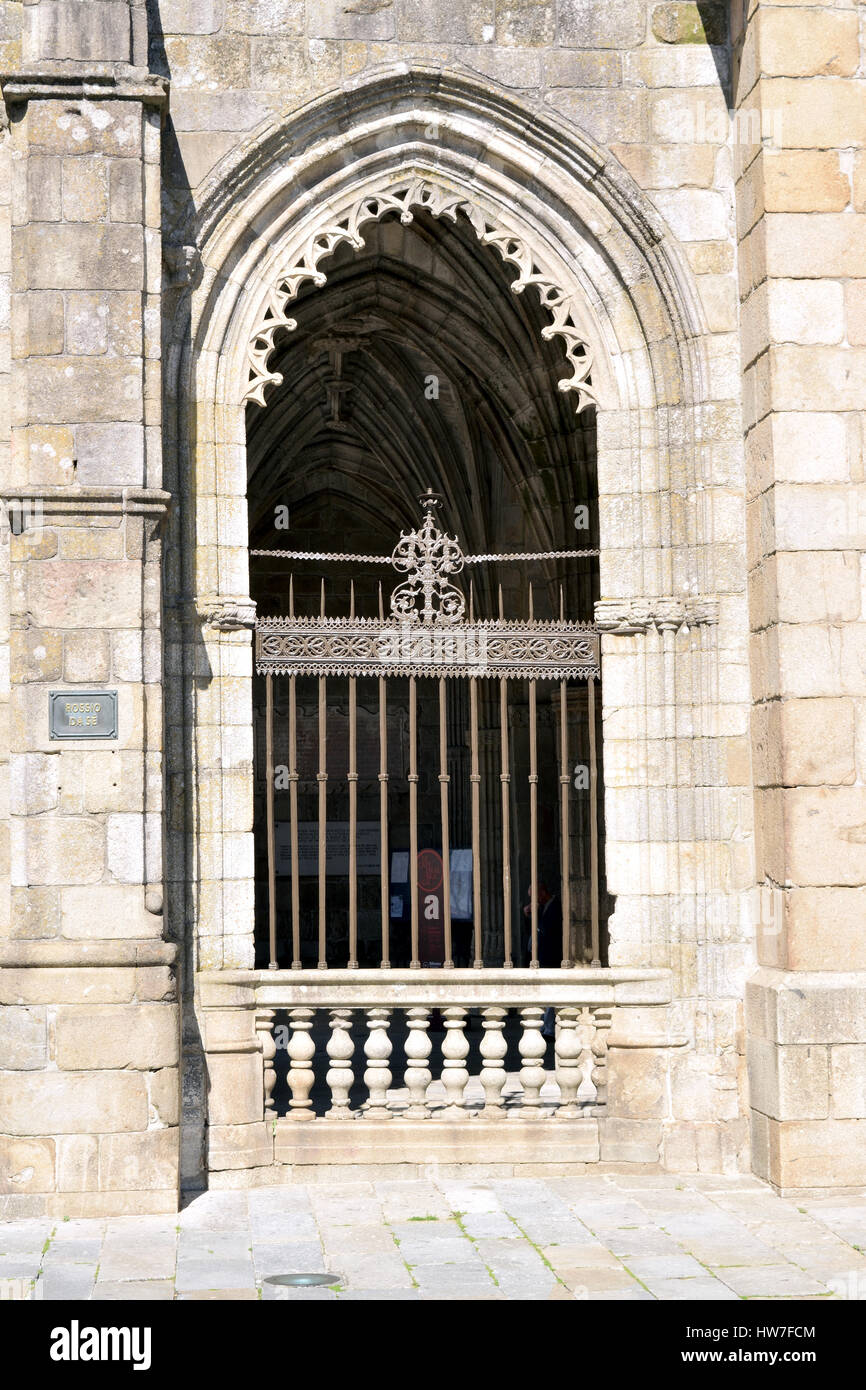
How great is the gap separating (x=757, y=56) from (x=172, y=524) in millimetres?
3192

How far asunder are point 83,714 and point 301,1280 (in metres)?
2.38

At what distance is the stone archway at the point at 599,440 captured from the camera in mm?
7148

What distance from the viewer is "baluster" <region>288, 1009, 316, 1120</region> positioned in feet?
23.6

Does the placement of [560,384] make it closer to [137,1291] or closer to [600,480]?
[600,480]

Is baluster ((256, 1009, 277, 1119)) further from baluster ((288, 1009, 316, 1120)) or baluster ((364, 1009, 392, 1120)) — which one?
baluster ((364, 1009, 392, 1120))

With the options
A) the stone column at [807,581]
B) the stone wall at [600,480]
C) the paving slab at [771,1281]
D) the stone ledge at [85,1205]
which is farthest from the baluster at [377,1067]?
the paving slab at [771,1281]

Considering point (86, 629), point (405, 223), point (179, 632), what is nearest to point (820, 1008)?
point (179, 632)

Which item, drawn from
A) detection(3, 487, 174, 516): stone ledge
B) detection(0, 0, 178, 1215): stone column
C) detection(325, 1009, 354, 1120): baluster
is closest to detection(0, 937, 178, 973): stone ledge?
detection(0, 0, 178, 1215): stone column

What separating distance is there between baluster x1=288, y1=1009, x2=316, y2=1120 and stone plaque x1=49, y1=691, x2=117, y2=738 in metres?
1.57

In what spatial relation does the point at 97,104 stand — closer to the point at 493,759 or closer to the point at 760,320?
the point at 760,320

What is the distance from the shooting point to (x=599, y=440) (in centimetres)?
753

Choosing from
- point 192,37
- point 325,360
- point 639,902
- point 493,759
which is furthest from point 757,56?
point 493,759

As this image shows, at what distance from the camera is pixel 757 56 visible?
7098 millimetres

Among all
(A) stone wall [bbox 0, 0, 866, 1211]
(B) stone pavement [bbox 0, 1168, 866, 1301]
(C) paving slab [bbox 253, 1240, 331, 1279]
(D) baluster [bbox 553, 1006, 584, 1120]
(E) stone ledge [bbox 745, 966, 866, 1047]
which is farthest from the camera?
(D) baluster [bbox 553, 1006, 584, 1120]
